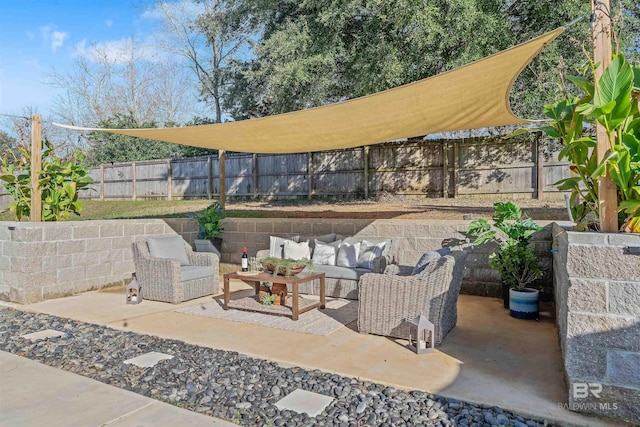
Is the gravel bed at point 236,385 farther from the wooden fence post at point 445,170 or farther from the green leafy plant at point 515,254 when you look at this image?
the wooden fence post at point 445,170

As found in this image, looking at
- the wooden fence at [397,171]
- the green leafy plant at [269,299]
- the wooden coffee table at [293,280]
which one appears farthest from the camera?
the wooden fence at [397,171]

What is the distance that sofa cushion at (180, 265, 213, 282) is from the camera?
192 inches

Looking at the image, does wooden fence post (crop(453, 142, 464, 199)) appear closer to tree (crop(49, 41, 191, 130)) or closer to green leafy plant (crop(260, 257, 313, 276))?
green leafy plant (crop(260, 257, 313, 276))

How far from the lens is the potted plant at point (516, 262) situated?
13.4ft

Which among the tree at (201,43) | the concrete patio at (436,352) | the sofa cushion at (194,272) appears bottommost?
the concrete patio at (436,352)

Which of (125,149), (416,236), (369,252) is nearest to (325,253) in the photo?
(369,252)

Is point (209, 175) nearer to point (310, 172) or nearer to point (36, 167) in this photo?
point (310, 172)

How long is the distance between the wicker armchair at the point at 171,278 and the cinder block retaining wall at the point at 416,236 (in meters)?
1.41

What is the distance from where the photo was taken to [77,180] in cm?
571

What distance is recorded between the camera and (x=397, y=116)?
13.5 feet

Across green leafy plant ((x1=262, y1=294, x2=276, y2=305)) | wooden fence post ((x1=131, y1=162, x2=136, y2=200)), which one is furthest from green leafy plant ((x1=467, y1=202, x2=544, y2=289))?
wooden fence post ((x1=131, y1=162, x2=136, y2=200))

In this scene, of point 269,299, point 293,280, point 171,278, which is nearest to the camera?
point 293,280

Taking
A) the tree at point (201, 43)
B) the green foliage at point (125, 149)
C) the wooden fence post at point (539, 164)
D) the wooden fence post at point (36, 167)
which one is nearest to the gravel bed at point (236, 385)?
the wooden fence post at point (36, 167)

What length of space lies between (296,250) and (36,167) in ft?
11.0
